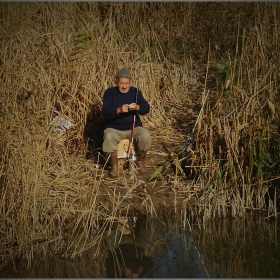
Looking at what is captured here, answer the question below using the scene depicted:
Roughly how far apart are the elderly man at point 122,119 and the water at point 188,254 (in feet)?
3.23

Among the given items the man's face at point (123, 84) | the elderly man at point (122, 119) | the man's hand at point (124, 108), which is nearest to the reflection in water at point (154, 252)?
the elderly man at point (122, 119)

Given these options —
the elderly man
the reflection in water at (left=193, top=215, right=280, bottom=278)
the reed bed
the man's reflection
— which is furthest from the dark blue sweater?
the reflection in water at (left=193, top=215, right=280, bottom=278)

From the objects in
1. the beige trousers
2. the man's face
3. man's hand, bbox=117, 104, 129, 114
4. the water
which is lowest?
the water

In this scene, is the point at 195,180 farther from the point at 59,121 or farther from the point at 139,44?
the point at 139,44

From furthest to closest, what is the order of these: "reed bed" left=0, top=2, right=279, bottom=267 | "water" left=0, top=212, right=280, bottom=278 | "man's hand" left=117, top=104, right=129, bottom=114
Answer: "man's hand" left=117, top=104, right=129, bottom=114 < "reed bed" left=0, top=2, right=279, bottom=267 < "water" left=0, top=212, right=280, bottom=278

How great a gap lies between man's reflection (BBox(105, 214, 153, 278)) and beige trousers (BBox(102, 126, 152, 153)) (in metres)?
0.93

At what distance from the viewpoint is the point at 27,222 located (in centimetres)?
428

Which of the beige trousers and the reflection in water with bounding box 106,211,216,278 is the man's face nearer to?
the beige trousers

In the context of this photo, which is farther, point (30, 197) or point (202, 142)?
point (202, 142)

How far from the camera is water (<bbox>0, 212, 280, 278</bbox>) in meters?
4.05

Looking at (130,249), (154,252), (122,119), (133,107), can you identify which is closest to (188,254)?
(154,252)

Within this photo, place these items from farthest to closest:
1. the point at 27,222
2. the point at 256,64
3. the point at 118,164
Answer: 1. the point at 118,164
2. the point at 256,64
3. the point at 27,222

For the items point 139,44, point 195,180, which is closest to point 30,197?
point 195,180

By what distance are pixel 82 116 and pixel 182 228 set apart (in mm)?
2082
